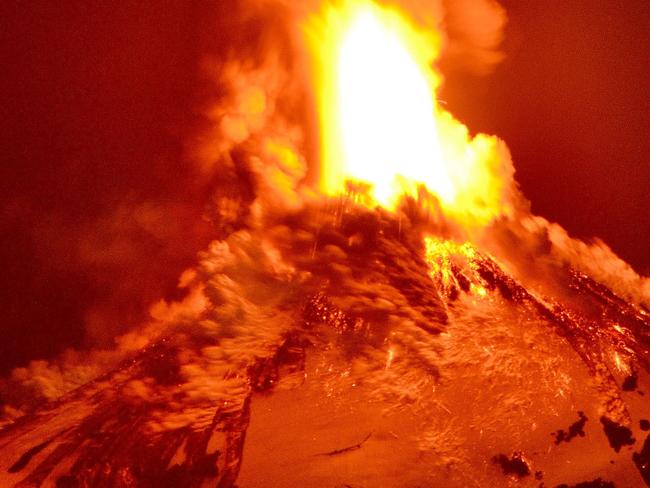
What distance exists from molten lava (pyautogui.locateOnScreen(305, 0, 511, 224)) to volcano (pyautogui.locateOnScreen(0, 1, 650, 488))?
0.03 metres

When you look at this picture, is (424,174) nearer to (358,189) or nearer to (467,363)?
(358,189)

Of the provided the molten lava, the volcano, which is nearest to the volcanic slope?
the volcano

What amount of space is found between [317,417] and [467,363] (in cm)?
135

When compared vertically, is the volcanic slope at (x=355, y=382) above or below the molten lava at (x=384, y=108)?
below

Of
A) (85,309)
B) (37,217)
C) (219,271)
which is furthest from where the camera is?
(37,217)

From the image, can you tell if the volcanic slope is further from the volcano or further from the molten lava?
the molten lava

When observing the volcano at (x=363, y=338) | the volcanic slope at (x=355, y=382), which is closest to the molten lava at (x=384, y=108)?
the volcano at (x=363, y=338)

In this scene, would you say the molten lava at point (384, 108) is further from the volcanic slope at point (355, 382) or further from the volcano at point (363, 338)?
the volcanic slope at point (355, 382)

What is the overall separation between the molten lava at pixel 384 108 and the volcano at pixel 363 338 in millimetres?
27

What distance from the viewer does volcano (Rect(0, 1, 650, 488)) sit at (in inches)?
136

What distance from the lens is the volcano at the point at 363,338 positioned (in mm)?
3459

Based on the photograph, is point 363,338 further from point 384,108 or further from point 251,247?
point 384,108

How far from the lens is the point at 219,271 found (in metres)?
4.83

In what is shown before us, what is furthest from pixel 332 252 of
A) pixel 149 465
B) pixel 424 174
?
pixel 149 465
